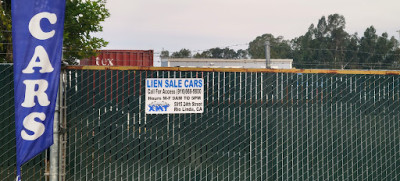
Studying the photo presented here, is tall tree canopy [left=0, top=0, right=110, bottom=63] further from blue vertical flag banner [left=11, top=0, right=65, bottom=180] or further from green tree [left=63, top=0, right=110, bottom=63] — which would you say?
blue vertical flag banner [left=11, top=0, right=65, bottom=180]

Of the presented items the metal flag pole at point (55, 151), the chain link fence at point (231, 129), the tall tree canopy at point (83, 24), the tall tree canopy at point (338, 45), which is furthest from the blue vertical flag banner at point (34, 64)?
the tall tree canopy at point (338, 45)

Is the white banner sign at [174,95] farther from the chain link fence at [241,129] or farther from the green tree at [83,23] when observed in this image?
the green tree at [83,23]

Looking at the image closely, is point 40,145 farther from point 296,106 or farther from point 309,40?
point 309,40

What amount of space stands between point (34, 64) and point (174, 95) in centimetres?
202

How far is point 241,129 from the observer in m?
6.87

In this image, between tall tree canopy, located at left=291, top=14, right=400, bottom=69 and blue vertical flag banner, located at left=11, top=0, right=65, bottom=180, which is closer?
blue vertical flag banner, located at left=11, top=0, right=65, bottom=180

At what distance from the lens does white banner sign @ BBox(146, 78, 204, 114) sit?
6617mm

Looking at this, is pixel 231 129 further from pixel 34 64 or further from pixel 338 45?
pixel 338 45

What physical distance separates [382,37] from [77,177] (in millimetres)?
80853

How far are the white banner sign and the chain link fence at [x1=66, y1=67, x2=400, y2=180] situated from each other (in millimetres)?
79

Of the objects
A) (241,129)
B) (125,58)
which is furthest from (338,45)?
(241,129)

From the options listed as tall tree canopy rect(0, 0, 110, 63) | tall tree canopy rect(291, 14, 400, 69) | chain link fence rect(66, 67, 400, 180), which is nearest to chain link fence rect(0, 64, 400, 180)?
chain link fence rect(66, 67, 400, 180)

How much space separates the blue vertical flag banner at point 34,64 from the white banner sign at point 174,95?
1.43 m

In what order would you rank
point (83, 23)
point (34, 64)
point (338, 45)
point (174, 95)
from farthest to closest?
point (338, 45), point (83, 23), point (174, 95), point (34, 64)
